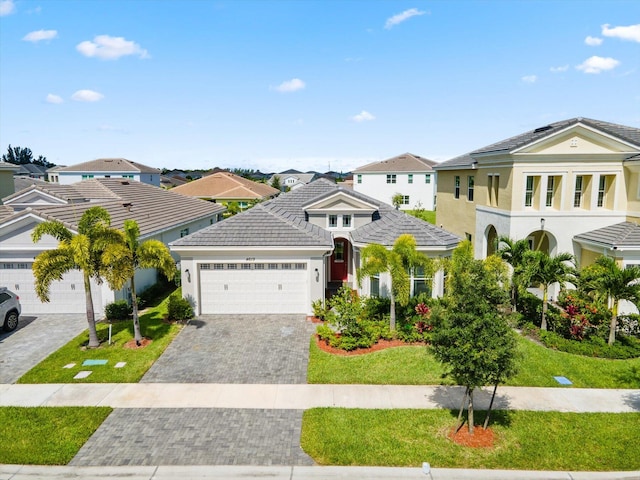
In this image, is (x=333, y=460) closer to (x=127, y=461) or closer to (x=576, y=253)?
(x=127, y=461)

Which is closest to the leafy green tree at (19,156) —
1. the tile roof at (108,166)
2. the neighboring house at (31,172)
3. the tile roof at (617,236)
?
the neighboring house at (31,172)

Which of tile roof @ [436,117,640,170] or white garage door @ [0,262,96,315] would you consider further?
tile roof @ [436,117,640,170]

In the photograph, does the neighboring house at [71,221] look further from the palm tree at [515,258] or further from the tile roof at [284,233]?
the palm tree at [515,258]

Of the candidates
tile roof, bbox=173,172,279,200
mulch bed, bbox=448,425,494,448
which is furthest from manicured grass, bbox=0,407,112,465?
tile roof, bbox=173,172,279,200

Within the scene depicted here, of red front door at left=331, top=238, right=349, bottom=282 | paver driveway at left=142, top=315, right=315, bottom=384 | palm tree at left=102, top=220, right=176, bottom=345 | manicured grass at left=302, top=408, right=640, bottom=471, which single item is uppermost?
palm tree at left=102, top=220, right=176, bottom=345

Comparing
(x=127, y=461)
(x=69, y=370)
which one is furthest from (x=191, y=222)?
(x=127, y=461)

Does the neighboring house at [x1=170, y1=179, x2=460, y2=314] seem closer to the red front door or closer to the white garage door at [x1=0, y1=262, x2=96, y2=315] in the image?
the red front door

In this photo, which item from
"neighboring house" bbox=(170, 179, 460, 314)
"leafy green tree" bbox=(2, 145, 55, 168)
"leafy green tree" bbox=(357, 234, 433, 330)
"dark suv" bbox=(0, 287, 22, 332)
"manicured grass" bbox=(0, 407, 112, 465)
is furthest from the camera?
"leafy green tree" bbox=(2, 145, 55, 168)
